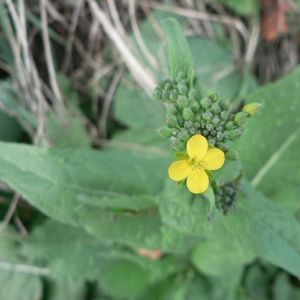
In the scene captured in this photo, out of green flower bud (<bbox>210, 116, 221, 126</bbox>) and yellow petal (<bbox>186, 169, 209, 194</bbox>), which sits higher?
green flower bud (<bbox>210, 116, 221, 126</bbox>)

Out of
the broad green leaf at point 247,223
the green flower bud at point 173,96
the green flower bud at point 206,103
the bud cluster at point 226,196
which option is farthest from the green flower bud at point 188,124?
the broad green leaf at point 247,223

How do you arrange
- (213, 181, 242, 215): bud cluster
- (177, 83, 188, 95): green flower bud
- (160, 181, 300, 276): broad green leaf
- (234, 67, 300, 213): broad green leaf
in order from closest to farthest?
1. (177, 83, 188, 95): green flower bud
2. (213, 181, 242, 215): bud cluster
3. (160, 181, 300, 276): broad green leaf
4. (234, 67, 300, 213): broad green leaf

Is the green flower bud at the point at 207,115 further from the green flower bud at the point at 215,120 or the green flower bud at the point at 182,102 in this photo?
the green flower bud at the point at 182,102

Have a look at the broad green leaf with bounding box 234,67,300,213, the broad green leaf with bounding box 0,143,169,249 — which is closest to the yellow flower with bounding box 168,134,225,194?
the broad green leaf with bounding box 0,143,169,249

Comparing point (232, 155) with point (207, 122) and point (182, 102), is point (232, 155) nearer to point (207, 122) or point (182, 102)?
point (207, 122)

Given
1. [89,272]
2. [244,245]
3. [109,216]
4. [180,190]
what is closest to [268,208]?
[244,245]

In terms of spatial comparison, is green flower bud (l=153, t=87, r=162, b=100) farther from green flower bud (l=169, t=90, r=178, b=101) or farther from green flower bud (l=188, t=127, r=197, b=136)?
green flower bud (l=188, t=127, r=197, b=136)

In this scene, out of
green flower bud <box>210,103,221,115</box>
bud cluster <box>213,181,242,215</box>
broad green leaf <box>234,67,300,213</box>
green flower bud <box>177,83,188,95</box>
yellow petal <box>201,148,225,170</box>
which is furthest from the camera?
broad green leaf <box>234,67,300,213</box>
